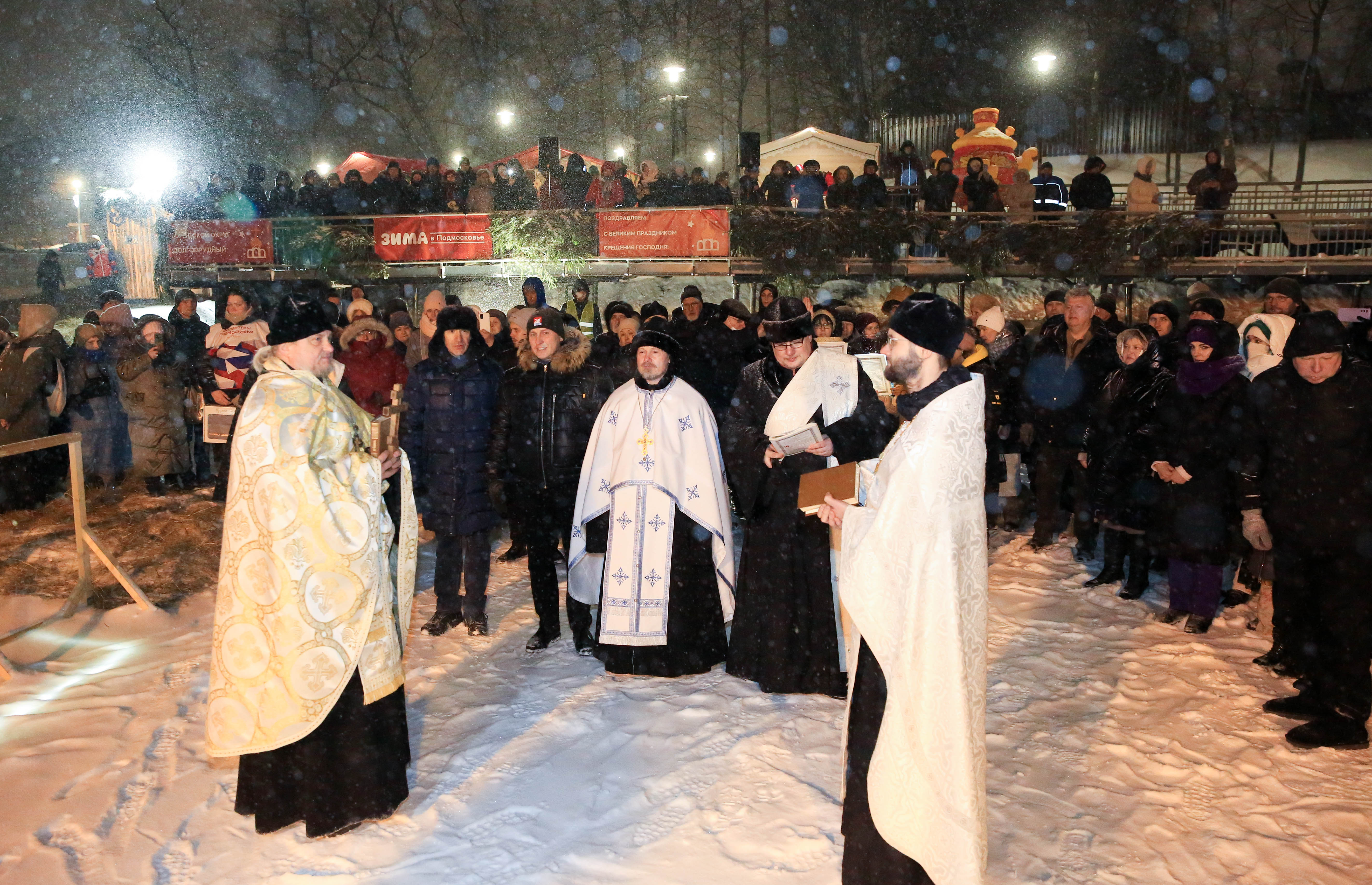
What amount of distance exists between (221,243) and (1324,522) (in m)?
16.5

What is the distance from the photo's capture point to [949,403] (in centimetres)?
314

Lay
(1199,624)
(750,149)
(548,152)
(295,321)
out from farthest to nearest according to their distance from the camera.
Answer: (750,149), (548,152), (1199,624), (295,321)

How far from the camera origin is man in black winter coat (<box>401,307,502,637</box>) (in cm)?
612

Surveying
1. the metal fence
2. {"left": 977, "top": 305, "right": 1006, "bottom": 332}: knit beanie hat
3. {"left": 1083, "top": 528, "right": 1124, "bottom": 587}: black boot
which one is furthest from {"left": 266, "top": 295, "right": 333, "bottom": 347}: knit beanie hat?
the metal fence

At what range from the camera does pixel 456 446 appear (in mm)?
6141

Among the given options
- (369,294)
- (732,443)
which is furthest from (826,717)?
(369,294)

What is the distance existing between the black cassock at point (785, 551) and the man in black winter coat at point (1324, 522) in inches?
79.7

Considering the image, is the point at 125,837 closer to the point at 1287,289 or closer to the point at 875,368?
the point at 875,368

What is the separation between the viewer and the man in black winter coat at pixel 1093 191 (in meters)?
14.6

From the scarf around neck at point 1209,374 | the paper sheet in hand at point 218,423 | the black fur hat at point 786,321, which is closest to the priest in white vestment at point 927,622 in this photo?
the black fur hat at point 786,321

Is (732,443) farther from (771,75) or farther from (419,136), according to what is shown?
(419,136)

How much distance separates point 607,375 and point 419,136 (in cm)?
2753

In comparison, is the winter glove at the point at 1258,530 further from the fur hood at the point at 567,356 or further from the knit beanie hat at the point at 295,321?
the knit beanie hat at the point at 295,321

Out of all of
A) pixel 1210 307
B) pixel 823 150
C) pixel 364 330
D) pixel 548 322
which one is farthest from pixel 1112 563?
pixel 823 150
